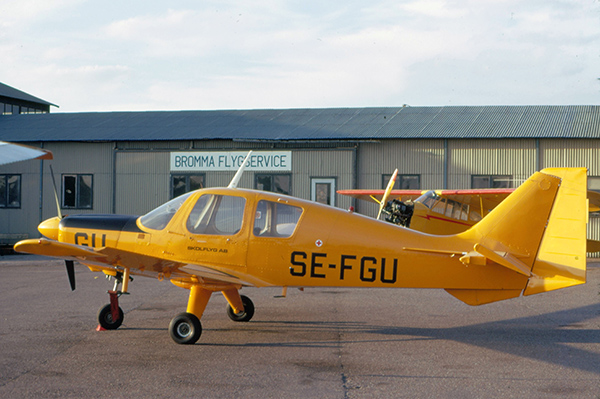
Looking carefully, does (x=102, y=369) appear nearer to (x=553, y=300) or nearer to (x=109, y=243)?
(x=109, y=243)

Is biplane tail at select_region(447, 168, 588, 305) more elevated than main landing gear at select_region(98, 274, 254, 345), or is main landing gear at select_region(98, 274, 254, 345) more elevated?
biplane tail at select_region(447, 168, 588, 305)

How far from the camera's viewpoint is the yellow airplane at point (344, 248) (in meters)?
7.38

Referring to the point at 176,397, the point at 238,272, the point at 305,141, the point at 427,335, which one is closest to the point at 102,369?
the point at 176,397

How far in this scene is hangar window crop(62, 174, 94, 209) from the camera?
25.2m

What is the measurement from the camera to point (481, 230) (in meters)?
7.68

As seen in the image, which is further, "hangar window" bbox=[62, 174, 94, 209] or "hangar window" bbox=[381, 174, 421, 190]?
"hangar window" bbox=[62, 174, 94, 209]

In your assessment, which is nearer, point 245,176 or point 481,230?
point 481,230

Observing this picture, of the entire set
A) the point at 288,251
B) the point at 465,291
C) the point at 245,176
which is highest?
the point at 245,176

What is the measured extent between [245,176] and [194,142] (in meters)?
2.67

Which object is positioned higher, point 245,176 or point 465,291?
point 245,176

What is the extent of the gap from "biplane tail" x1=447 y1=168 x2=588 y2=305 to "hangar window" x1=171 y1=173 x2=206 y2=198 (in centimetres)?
1792

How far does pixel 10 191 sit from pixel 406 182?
1754 cm

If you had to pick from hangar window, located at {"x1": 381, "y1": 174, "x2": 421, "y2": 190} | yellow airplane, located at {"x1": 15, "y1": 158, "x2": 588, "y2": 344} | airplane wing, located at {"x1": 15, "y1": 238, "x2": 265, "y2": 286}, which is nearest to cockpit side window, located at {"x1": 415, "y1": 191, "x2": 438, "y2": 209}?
hangar window, located at {"x1": 381, "y1": 174, "x2": 421, "y2": 190}

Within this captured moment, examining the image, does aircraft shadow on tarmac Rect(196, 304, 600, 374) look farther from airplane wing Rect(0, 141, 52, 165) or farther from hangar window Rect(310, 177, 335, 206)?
hangar window Rect(310, 177, 335, 206)
